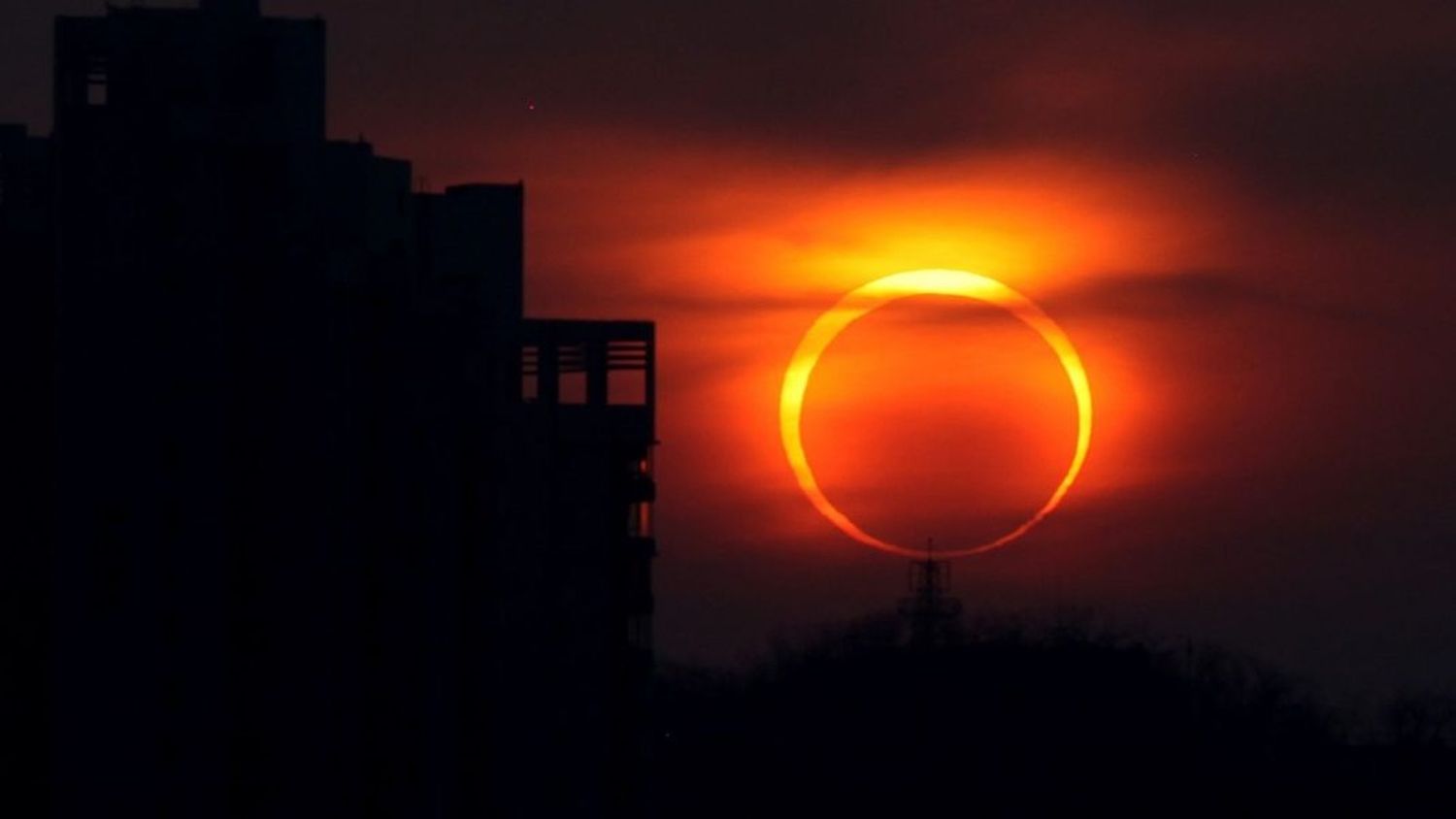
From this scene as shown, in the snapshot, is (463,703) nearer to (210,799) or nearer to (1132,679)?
(210,799)

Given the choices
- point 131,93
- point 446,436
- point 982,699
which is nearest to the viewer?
point 131,93

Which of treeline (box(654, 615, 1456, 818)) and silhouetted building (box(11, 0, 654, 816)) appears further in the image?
treeline (box(654, 615, 1456, 818))

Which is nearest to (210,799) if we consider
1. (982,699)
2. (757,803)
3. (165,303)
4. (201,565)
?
(201,565)

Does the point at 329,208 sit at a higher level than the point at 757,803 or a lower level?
higher

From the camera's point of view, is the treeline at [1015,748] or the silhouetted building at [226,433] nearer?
the silhouetted building at [226,433]

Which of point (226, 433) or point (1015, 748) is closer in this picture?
point (226, 433)

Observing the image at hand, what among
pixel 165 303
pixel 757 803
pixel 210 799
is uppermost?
pixel 165 303

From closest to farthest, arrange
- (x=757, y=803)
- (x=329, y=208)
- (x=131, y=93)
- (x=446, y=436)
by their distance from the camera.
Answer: (x=131, y=93)
(x=329, y=208)
(x=446, y=436)
(x=757, y=803)

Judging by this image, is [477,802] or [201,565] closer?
[201,565]
